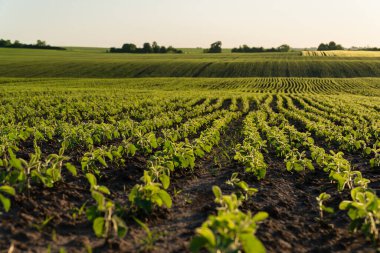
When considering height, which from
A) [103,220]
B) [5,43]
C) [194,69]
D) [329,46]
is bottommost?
[194,69]

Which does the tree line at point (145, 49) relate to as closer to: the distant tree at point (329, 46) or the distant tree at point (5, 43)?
the distant tree at point (5, 43)

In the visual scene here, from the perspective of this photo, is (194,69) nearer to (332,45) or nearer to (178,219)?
(178,219)

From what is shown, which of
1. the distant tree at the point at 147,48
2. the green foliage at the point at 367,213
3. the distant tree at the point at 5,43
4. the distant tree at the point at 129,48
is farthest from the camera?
the distant tree at the point at 5,43

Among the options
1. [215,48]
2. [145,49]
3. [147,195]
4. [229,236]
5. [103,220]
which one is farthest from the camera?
[215,48]

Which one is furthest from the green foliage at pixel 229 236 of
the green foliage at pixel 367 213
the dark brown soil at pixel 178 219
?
the green foliage at pixel 367 213

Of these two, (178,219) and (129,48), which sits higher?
(129,48)

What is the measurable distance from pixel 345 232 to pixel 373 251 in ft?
2.31

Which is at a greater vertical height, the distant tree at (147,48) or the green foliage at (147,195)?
the distant tree at (147,48)

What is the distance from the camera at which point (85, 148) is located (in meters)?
9.16

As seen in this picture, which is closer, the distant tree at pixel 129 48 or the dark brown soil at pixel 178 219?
the dark brown soil at pixel 178 219

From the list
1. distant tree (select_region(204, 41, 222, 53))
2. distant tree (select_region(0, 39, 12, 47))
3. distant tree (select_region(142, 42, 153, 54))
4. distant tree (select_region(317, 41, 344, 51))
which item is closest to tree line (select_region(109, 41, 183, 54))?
distant tree (select_region(142, 42, 153, 54))

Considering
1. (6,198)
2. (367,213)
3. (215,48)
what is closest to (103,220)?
(6,198)

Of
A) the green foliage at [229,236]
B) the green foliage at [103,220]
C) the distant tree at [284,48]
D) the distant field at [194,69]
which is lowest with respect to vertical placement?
the distant field at [194,69]

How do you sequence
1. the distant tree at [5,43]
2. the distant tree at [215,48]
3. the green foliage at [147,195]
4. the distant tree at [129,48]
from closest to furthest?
1. the green foliage at [147,195]
2. the distant tree at [129,48]
3. the distant tree at [5,43]
4. the distant tree at [215,48]
